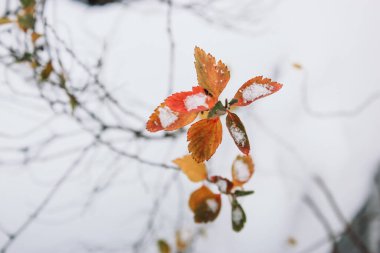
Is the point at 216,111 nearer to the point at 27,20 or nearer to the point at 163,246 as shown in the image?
the point at 27,20

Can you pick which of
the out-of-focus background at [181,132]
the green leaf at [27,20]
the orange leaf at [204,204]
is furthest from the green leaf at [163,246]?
the green leaf at [27,20]

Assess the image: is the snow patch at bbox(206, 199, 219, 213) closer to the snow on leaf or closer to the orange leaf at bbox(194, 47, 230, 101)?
the snow on leaf

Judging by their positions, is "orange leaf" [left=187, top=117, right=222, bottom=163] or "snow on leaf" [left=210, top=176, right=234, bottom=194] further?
"snow on leaf" [left=210, top=176, right=234, bottom=194]

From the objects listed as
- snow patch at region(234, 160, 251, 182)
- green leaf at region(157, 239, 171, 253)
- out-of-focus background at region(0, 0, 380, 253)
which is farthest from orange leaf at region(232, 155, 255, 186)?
green leaf at region(157, 239, 171, 253)

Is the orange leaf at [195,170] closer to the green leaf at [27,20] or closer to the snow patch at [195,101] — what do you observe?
the snow patch at [195,101]

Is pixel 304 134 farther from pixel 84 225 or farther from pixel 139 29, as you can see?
pixel 84 225

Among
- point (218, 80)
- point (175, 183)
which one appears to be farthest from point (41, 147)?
point (218, 80)
